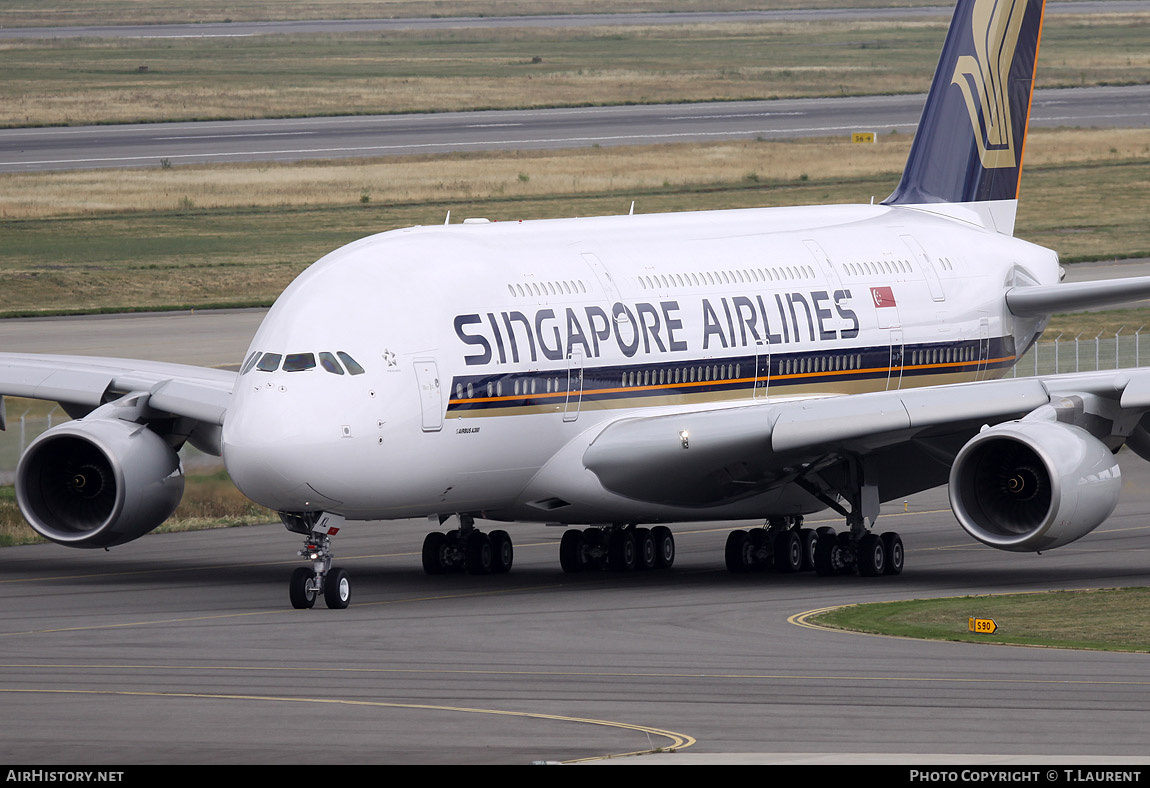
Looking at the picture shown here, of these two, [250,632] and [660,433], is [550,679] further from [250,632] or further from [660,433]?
[660,433]

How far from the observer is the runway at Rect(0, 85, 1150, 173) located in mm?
103438

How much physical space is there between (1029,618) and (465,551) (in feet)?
33.9

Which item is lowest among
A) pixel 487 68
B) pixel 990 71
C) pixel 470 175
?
pixel 990 71

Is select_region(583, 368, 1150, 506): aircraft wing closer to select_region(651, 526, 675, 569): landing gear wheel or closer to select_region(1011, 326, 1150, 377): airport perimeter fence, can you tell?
select_region(651, 526, 675, 569): landing gear wheel

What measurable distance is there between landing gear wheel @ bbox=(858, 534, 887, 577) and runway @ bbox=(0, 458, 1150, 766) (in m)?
0.65

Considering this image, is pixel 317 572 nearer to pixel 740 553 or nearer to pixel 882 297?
pixel 740 553

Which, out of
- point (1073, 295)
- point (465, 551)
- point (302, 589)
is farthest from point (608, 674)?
point (1073, 295)

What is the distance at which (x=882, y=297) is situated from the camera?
38.8 metres

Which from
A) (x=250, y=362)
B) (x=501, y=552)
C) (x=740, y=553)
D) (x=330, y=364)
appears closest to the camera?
(x=330, y=364)

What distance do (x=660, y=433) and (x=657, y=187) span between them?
61.0m

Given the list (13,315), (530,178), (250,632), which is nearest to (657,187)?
(530,178)

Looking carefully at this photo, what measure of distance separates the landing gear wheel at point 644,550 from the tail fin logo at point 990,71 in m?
12.3

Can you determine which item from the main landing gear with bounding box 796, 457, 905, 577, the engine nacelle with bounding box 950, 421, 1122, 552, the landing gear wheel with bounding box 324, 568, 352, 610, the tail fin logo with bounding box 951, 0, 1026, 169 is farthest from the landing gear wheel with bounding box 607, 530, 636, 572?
the tail fin logo with bounding box 951, 0, 1026, 169

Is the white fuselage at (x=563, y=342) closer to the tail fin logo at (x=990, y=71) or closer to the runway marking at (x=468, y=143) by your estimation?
the tail fin logo at (x=990, y=71)
